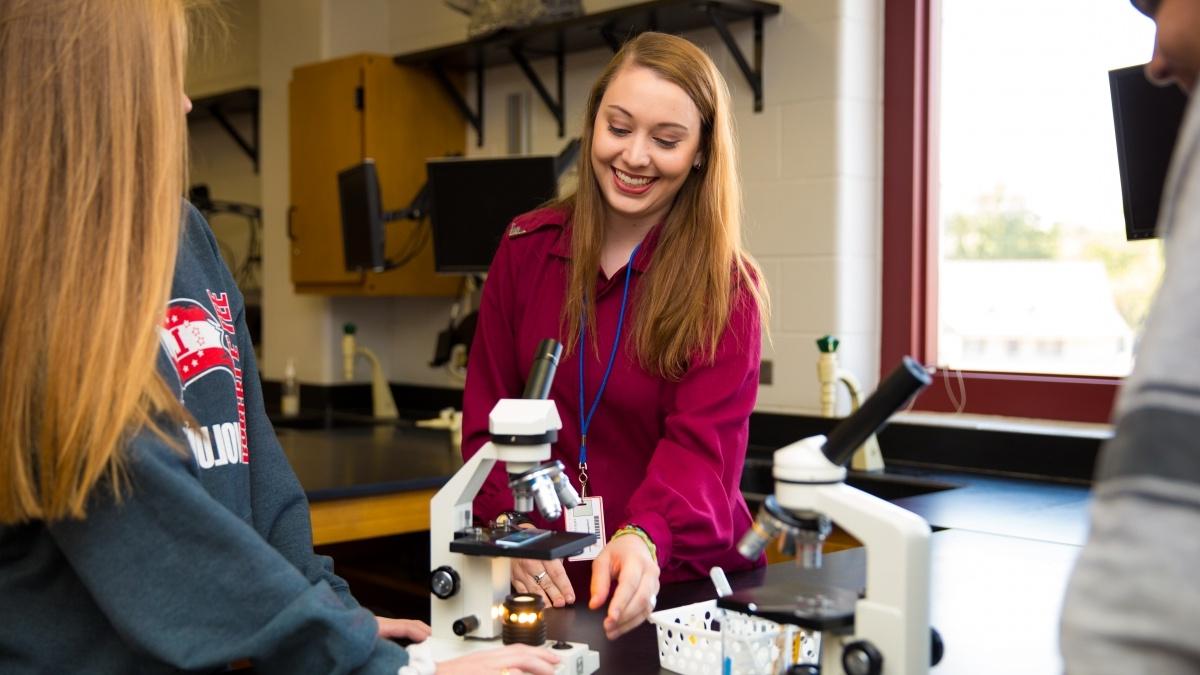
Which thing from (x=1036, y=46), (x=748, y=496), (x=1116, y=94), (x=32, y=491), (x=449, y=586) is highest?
(x=1036, y=46)

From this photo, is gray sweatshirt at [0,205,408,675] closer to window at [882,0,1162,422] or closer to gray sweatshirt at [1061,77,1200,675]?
gray sweatshirt at [1061,77,1200,675]

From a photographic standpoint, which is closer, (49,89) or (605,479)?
(49,89)

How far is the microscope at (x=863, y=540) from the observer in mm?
923

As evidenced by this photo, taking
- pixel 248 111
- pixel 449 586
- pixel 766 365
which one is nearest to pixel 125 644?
pixel 449 586

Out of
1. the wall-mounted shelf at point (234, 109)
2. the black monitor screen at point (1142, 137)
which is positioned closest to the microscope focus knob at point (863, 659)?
the black monitor screen at point (1142, 137)

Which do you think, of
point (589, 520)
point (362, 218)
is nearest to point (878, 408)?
point (589, 520)

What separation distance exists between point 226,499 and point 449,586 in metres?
0.22

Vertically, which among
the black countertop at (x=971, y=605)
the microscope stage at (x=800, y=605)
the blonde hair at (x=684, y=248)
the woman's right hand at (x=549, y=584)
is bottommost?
the black countertop at (x=971, y=605)

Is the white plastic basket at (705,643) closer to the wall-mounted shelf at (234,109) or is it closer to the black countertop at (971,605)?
the black countertop at (971,605)

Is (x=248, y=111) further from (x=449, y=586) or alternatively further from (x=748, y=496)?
(x=449, y=586)

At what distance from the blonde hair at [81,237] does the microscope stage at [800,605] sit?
0.48 metres

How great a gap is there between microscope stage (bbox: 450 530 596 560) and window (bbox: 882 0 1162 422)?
206 centimetres

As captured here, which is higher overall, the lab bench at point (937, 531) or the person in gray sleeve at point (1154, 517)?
the person in gray sleeve at point (1154, 517)

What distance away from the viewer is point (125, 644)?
999mm
